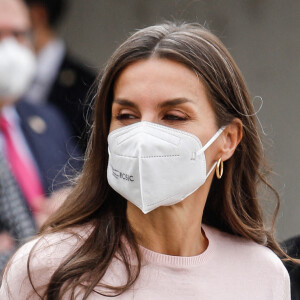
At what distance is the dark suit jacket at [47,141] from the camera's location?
5167mm

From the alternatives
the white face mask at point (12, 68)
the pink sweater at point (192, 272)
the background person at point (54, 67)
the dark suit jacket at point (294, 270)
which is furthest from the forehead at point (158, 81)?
the background person at point (54, 67)

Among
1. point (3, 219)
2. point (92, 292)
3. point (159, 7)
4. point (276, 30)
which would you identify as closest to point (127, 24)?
point (159, 7)

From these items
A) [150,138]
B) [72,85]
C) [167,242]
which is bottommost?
[72,85]

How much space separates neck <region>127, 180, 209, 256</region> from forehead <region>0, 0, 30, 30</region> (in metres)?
2.26

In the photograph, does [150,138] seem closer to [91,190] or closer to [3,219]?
[91,190]

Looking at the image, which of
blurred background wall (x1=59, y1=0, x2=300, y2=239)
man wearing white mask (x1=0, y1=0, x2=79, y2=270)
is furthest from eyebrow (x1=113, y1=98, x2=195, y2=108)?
blurred background wall (x1=59, y1=0, x2=300, y2=239)

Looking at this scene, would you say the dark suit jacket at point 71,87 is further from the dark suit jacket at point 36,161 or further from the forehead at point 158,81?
the forehead at point 158,81

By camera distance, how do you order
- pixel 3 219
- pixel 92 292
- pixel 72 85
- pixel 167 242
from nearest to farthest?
pixel 92 292 < pixel 167 242 < pixel 3 219 < pixel 72 85

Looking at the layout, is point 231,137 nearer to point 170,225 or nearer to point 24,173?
point 170,225

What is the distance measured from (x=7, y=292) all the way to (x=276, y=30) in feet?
13.3

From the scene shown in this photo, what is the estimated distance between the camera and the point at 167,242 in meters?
3.41

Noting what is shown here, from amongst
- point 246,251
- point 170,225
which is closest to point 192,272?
point 170,225

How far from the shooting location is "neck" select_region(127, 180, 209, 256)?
338 cm

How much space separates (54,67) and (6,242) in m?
2.19
